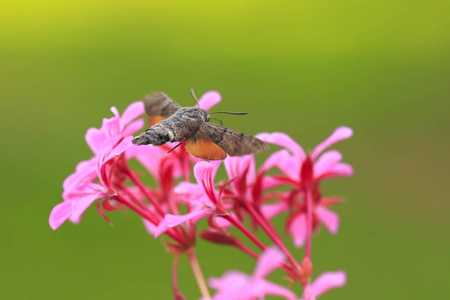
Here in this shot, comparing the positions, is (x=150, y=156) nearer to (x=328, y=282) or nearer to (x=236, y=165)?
(x=236, y=165)

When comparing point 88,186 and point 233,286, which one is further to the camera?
point 88,186

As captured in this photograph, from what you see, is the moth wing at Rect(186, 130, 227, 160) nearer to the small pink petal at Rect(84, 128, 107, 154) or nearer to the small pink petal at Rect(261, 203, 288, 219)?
the small pink petal at Rect(84, 128, 107, 154)

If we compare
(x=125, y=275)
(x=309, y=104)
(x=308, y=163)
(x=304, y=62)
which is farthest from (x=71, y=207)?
(x=304, y=62)

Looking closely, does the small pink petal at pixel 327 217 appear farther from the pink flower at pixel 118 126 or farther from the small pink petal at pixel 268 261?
the small pink petal at pixel 268 261

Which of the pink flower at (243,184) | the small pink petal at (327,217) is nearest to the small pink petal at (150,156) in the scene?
the pink flower at (243,184)

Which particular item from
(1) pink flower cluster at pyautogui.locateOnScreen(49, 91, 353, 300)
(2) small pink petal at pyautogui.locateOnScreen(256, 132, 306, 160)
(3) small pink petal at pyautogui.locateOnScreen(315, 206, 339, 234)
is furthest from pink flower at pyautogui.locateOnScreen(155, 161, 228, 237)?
(3) small pink petal at pyautogui.locateOnScreen(315, 206, 339, 234)

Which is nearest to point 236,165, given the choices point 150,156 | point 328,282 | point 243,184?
point 243,184
